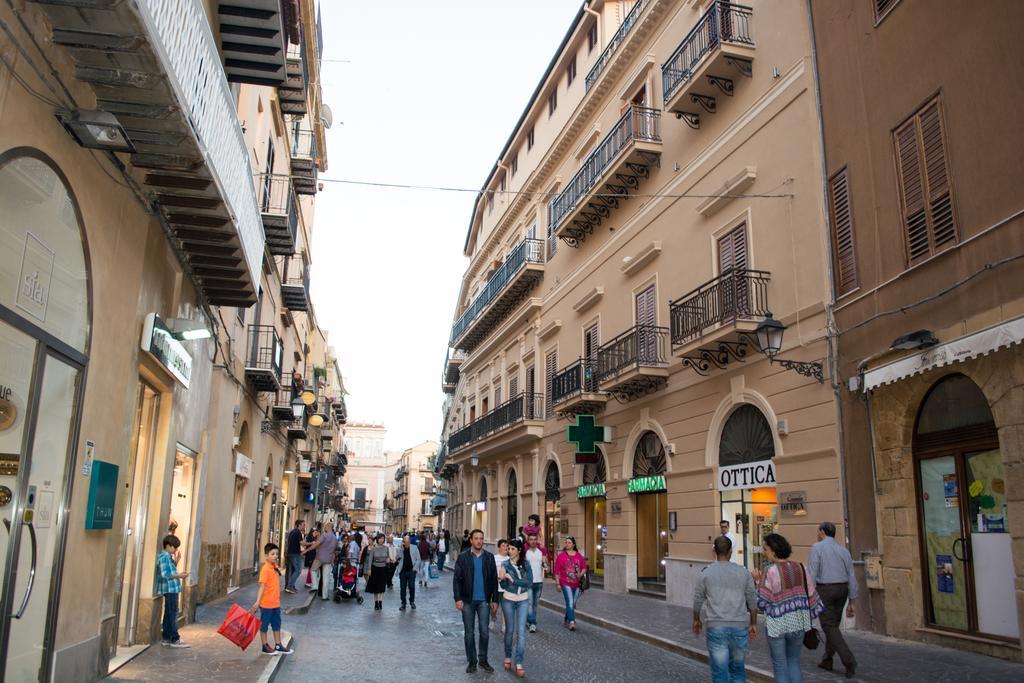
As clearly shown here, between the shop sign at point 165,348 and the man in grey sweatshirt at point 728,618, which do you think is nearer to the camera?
the man in grey sweatshirt at point 728,618

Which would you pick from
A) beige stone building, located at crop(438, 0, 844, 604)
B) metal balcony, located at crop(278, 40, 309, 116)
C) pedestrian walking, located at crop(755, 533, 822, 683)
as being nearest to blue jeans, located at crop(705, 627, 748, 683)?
pedestrian walking, located at crop(755, 533, 822, 683)

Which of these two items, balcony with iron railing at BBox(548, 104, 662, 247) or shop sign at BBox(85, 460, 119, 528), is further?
balcony with iron railing at BBox(548, 104, 662, 247)

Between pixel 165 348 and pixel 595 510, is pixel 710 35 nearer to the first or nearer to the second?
pixel 165 348

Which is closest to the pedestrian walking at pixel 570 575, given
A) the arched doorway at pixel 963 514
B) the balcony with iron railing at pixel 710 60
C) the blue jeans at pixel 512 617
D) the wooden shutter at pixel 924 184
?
the blue jeans at pixel 512 617

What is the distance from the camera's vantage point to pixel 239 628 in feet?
30.8

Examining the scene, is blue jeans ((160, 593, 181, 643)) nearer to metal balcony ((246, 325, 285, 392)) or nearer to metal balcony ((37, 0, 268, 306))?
metal balcony ((37, 0, 268, 306))

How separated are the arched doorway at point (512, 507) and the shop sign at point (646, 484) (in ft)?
38.2

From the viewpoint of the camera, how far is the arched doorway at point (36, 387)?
20.0 ft

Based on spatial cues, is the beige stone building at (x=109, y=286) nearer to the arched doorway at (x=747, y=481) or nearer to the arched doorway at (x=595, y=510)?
the arched doorway at (x=747, y=481)

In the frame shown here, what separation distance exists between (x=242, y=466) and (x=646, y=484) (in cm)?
944

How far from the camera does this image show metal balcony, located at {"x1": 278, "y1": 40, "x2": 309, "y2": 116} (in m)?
18.6

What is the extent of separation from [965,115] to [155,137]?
31.1 ft

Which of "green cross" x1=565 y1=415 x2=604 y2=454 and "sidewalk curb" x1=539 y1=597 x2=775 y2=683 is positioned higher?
"green cross" x1=565 y1=415 x2=604 y2=454

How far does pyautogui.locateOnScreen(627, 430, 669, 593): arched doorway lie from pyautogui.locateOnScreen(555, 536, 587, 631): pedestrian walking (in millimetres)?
5206
